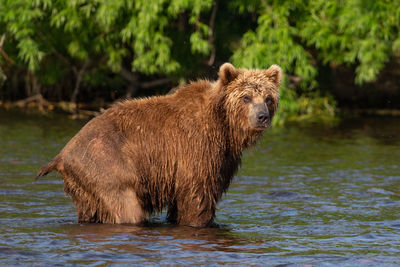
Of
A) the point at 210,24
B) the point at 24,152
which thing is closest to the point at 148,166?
the point at 24,152

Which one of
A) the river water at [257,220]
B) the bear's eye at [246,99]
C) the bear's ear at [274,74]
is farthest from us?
the bear's ear at [274,74]

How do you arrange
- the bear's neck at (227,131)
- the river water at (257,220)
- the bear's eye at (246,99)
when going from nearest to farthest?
the river water at (257,220) → the bear's eye at (246,99) → the bear's neck at (227,131)

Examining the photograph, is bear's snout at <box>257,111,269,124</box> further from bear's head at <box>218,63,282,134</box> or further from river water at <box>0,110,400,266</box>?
river water at <box>0,110,400,266</box>

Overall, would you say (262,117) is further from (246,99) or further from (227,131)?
(227,131)

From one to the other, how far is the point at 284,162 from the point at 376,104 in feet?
28.9

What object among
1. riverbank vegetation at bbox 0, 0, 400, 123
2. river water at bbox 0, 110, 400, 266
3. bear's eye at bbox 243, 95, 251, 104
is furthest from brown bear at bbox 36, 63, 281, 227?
riverbank vegetation at bbox 0, 0, 400, 123

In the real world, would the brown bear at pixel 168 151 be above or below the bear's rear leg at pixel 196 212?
above

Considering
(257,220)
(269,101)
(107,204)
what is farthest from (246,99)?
(107,204)

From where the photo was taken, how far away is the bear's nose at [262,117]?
7488 millimetres

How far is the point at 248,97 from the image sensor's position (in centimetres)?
762

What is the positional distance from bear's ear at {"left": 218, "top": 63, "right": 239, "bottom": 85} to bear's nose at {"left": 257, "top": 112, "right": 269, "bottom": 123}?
52cm

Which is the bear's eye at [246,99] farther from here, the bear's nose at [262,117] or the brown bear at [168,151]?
the bear's nose at [262,117]

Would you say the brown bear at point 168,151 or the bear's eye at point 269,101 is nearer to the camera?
the brown bear at point 168,151

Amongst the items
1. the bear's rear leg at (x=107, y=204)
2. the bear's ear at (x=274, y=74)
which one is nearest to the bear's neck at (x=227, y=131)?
the bear's ear at (x=274, y=74)
